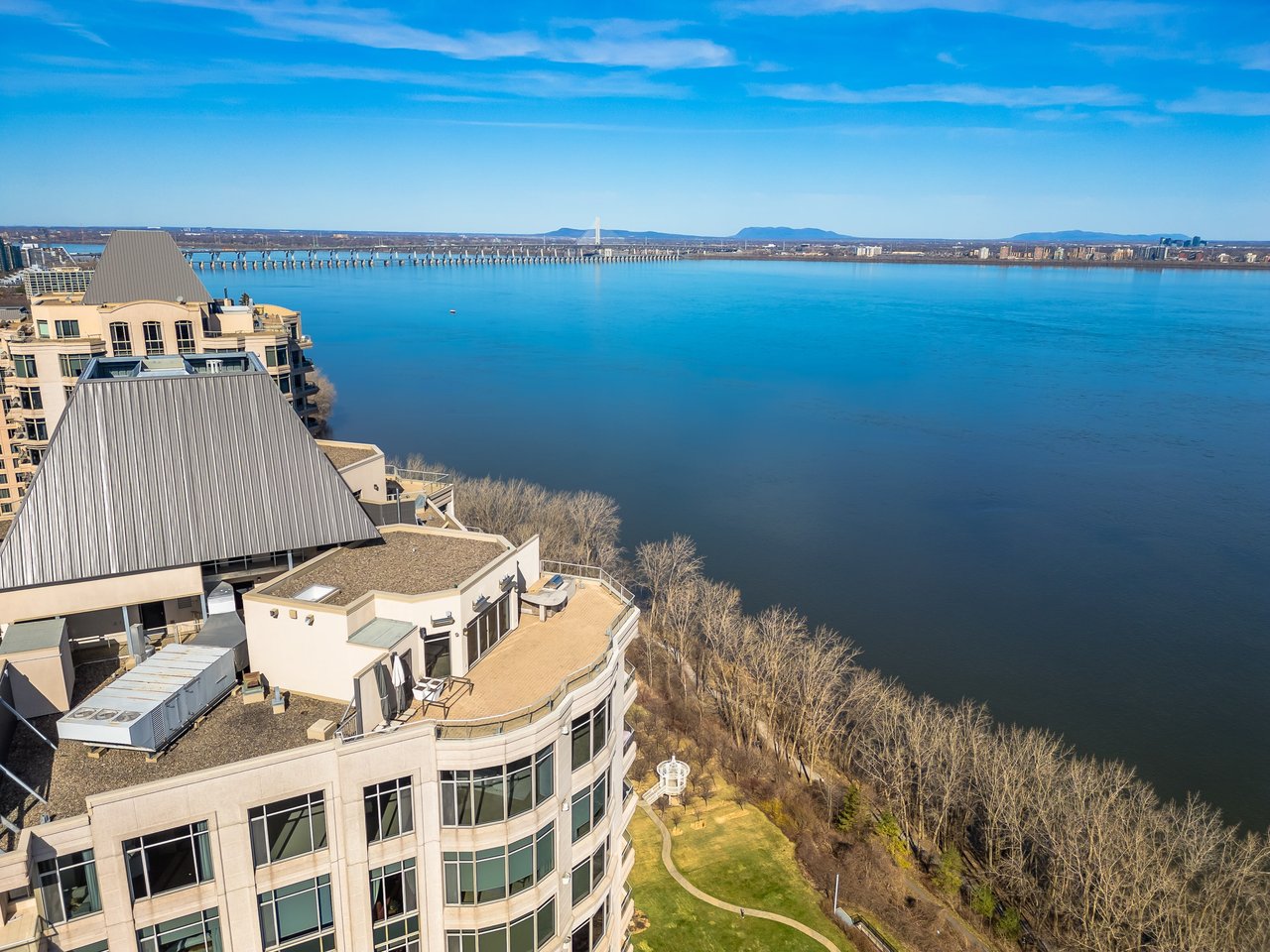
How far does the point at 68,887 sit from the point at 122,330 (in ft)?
116

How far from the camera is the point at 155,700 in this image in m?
16.3

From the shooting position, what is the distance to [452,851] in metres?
16.5

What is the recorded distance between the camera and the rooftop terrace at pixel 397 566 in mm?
19891

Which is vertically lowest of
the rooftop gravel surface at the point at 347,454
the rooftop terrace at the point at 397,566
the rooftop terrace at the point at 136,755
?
the rooftop terrace at the point at 136,755

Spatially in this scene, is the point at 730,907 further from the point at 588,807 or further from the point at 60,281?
the point at 60,281

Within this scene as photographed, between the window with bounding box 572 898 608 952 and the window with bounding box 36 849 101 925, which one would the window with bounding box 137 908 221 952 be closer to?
the window with bounding box 36 849 101 925

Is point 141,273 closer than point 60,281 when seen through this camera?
Yes

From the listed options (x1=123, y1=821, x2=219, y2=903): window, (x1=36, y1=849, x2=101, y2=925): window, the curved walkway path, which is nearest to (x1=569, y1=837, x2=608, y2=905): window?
(x1=123, y1=821, x2=219, y2=903): window

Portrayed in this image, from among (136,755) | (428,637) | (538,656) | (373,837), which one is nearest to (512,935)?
(373,837)

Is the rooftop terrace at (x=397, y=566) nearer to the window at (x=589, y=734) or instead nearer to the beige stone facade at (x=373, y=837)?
the beige stone facade at (x=373, y=837)

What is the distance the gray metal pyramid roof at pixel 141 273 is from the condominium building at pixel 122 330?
5 centimetres

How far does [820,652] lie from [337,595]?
36.2 metres

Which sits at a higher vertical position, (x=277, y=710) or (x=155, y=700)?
(x=155, y=700)

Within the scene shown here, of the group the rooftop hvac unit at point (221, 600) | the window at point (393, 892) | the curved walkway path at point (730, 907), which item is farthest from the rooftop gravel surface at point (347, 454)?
the curved walkway path at point (730, 907)
